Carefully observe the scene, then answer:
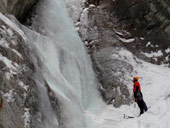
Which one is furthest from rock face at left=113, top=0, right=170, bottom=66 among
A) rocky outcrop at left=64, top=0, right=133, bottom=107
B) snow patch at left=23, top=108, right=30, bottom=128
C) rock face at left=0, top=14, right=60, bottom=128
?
snow patch at left=23, top=108, right=30, bottom=128

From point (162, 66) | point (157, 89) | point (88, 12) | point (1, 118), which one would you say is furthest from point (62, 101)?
point (88, 12)

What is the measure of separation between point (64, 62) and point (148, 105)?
360 centimetres

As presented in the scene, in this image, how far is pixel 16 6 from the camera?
8.45 m

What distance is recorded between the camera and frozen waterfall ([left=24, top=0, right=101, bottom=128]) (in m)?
6.79

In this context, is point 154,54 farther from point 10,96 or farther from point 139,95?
point 10,96

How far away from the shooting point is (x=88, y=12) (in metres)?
13.0

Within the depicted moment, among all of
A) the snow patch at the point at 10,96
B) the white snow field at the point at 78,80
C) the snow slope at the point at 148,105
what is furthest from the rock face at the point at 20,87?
the snow slope at the point at 148,105

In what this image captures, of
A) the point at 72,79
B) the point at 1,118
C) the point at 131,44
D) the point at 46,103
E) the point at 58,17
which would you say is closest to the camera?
the point at 1,118

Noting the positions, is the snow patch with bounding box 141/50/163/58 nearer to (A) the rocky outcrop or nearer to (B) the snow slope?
(B) the snow slope

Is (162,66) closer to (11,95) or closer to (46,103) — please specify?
(46,103)

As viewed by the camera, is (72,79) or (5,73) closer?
(5,73)

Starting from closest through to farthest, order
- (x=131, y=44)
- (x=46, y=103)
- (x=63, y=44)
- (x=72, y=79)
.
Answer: (x=46, y=103) → (x=72, y=79) → (x=63, y=44) → (x=131, y=44)

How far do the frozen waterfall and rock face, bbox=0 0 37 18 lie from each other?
602 mm

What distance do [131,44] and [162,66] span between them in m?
1.91
